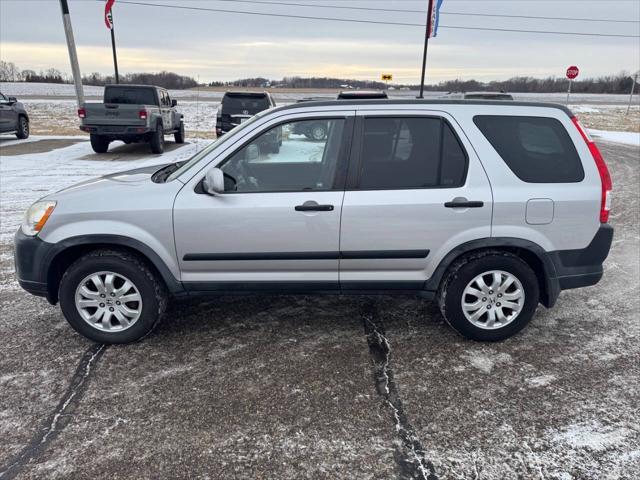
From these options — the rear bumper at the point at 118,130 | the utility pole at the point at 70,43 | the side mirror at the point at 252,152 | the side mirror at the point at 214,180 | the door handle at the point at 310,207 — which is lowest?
the rear bumper at the point at 118,130

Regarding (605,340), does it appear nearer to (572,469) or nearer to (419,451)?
(572,469)

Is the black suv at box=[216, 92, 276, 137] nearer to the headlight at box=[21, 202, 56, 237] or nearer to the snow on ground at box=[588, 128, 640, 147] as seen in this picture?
the headlight at box=[21, 202, 56, 237]

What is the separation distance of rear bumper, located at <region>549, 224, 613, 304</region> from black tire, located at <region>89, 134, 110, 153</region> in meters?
13.4

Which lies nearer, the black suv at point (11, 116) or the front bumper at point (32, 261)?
the front bumper at point (32, 261)

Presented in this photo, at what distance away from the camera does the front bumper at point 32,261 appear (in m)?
3.52

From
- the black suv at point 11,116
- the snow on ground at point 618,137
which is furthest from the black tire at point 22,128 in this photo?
the snow on ground at point 618,137

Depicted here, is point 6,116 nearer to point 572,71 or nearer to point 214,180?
point 214,180

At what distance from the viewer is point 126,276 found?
11.7ft

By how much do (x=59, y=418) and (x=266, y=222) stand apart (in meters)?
1.74

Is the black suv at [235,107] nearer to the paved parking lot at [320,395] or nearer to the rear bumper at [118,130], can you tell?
the rear bumper at [118,130]

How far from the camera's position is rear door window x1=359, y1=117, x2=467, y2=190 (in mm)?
3541

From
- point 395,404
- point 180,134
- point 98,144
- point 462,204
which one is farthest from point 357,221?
point 180,134

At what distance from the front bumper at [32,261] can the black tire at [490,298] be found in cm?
292

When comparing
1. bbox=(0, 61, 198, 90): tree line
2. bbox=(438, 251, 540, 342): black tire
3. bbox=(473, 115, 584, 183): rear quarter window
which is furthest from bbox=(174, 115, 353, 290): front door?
bbox=(0, 61, 198, 90): tree line
